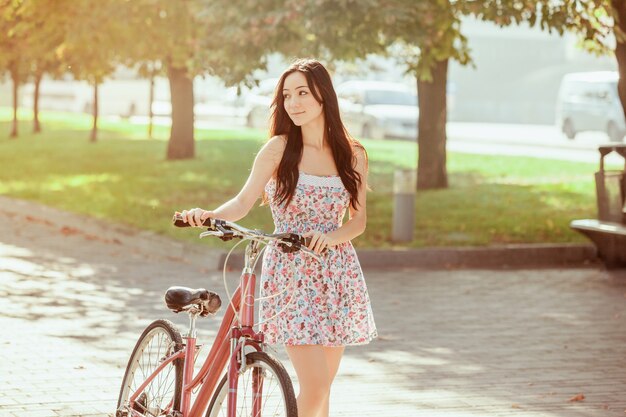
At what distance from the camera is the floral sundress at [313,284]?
505cm

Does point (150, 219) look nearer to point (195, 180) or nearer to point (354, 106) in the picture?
point (195, 180)

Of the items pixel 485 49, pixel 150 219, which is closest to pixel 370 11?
pixel 150 219

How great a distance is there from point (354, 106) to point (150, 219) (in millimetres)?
20515

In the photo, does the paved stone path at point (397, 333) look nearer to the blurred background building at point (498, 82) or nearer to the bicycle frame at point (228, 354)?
the bicycle frame at point (228, 354)

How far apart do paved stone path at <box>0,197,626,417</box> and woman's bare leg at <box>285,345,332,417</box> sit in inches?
74.8

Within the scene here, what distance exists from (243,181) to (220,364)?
17493 millimetres

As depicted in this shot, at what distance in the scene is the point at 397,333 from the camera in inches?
377

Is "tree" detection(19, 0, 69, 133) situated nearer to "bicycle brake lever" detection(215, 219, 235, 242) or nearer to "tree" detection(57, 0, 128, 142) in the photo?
"tree" detection(57, 0, 128, 142)

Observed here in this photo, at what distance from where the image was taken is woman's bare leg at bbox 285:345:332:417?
4.93m

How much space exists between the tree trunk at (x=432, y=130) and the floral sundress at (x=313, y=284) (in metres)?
14.7

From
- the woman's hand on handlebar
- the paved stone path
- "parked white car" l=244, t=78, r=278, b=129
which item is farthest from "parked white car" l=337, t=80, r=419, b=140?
the woman's hand on handlebar

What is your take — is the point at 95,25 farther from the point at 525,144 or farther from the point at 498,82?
the point at 498,82

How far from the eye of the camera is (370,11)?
53.1 feet

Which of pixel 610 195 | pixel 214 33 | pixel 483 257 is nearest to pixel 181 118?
pixel 214 33
